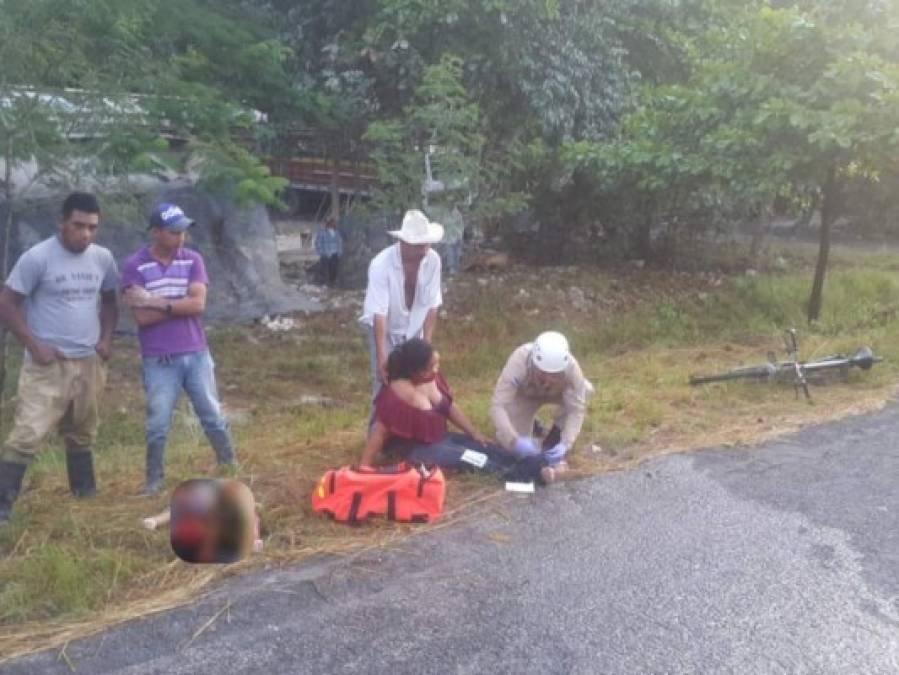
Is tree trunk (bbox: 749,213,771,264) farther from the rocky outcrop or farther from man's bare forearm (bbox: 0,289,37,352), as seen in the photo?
man's bare forearm (bbox: 0,289,37,352)

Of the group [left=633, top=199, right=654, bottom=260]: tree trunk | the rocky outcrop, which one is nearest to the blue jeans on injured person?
the rocky outcrop

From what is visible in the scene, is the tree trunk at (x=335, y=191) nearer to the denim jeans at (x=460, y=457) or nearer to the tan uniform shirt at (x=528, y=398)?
the tan uniform shirt at (x=528, y=398)

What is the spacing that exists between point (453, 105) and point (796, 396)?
4882mm

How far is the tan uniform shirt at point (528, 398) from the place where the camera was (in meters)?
5.90

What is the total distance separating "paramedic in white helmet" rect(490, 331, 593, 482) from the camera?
5781mm

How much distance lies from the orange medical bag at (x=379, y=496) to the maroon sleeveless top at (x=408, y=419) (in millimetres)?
588

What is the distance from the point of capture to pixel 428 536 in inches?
194

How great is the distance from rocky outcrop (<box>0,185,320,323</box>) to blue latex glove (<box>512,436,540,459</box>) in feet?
24.5

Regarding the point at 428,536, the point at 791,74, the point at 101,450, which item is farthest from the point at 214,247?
the point at 428,536

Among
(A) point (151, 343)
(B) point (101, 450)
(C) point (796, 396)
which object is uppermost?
(A) point (151, 343)

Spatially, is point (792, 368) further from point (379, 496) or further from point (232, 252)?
point (232, 252)

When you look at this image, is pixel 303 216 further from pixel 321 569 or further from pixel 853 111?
pixel 321 569

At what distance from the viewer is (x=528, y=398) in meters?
6.12

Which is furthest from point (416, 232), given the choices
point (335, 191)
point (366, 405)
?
point (335, 191)
